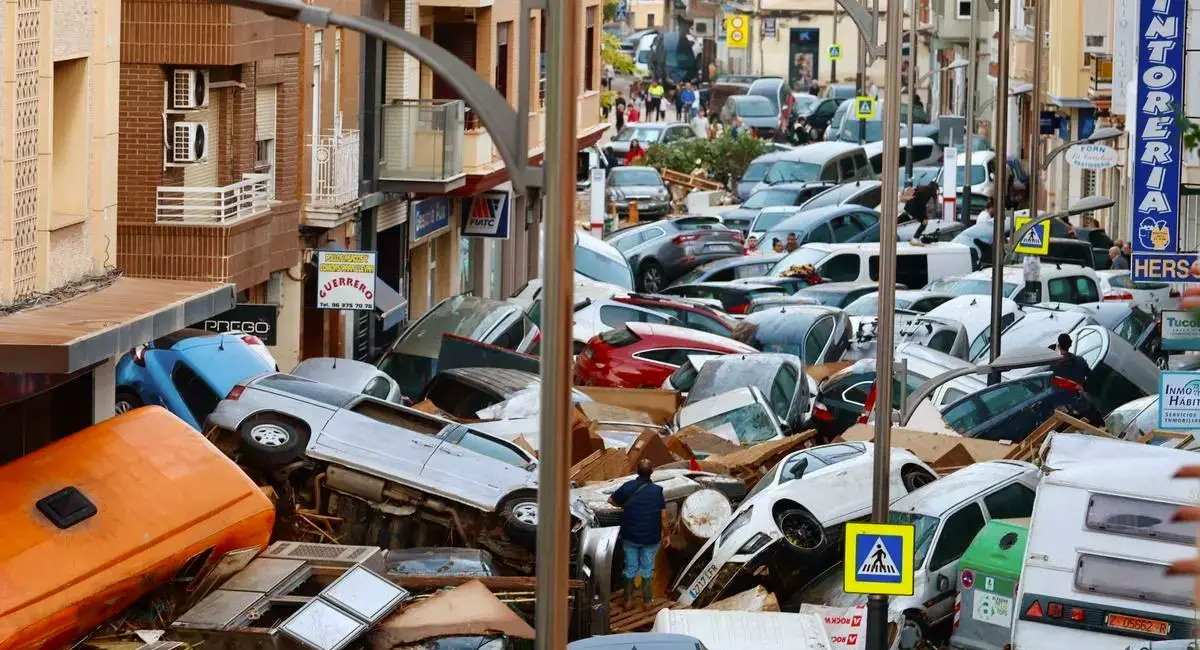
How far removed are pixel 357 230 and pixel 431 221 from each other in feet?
13.4

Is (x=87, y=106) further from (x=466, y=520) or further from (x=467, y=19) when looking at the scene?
(x=467, y=19)

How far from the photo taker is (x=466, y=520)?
17.7 meters

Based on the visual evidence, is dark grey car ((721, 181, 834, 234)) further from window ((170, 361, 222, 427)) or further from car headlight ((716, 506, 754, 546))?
car headlight ((716, 506, 754, 546))

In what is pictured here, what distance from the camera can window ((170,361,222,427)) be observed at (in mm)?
22906

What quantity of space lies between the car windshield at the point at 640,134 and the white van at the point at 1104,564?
51381mm

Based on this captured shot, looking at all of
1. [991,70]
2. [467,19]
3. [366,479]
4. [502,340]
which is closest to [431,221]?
[467,19]

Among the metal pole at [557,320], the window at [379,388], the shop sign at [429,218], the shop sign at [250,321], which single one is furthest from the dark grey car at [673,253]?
the metal pole at [557,320]

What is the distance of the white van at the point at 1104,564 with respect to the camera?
15180 mm

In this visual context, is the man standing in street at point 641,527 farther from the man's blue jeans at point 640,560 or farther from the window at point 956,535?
the window at point 956,535

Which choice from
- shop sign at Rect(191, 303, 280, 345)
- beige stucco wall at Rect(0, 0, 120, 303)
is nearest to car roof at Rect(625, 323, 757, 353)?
shop sign at Rect(191, 303, 280, 345)

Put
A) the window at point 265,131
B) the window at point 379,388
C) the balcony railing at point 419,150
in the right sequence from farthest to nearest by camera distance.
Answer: the balcony railing at point 419,150 → the window at point 265,131 → the window at point 379,388

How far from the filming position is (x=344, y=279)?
2542cm

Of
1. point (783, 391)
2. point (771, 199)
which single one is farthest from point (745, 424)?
point (771, 199)

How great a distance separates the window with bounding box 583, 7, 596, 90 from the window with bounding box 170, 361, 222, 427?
25.7m
